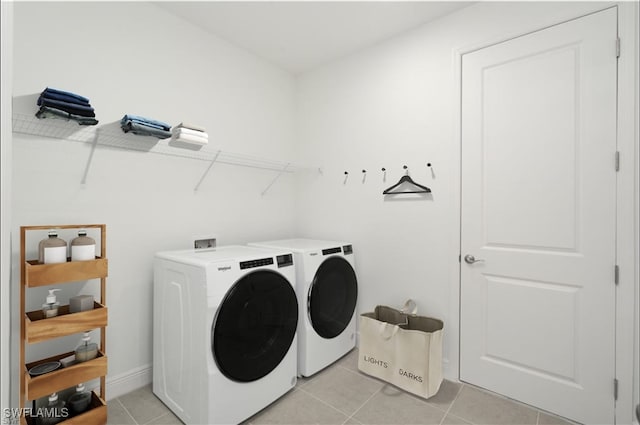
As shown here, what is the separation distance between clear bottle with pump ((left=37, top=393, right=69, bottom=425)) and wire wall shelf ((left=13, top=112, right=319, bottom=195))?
1.15m

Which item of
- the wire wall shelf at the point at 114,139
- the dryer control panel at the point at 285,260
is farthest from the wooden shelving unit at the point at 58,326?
the dryer control panel at the point at 285,260

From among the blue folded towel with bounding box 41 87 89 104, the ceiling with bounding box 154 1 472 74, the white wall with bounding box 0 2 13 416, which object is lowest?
the white wall with bounding box 0 2 13 416

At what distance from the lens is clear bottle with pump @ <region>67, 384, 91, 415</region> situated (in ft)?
5.08

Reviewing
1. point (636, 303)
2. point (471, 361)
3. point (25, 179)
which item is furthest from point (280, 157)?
point (636, 303)

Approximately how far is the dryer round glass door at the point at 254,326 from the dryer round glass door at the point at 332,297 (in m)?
0.23

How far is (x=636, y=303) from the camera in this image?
1.51 meters

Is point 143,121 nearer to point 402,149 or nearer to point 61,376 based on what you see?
point 61,376

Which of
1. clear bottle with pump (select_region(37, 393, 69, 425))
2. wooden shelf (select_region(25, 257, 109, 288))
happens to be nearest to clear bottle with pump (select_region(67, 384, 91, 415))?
clear bottle with pump (select_region(37, 393, 69, 425))

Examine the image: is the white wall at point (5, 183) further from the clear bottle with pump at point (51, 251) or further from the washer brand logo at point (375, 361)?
the washer brand logo at point (375, 361)

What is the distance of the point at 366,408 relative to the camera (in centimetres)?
178

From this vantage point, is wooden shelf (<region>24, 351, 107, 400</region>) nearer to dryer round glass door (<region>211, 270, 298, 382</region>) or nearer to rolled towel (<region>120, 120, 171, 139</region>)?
dryer round glass door (<region>211, 270, 298, 382</region>)

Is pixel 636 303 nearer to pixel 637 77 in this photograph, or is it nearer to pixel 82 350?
pixel 637 77

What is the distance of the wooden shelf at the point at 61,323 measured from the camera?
136 centimetres

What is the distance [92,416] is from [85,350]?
0.33 metres
